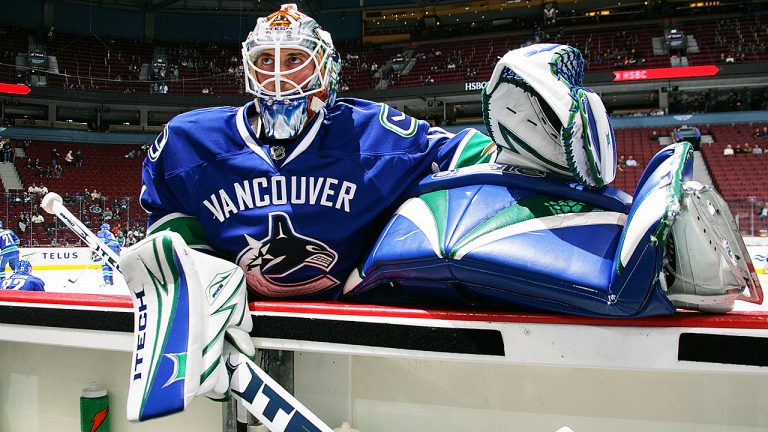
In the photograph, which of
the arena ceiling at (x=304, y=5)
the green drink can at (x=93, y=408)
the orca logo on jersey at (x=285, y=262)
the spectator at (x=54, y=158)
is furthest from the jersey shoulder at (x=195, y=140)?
the arena ceiling at (x=304, y=5)

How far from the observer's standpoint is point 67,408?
1.75 meters

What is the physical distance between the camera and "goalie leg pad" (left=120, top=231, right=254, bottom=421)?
1.13m

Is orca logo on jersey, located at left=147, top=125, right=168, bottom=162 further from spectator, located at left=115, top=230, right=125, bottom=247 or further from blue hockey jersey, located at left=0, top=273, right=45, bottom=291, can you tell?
spectator, located at left=115, top=230, right=125, bottom=247

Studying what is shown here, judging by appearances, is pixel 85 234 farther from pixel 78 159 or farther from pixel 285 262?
pixel 78 159

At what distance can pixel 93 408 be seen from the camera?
5.36ft

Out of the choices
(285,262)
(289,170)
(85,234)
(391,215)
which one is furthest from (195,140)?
(85,234)

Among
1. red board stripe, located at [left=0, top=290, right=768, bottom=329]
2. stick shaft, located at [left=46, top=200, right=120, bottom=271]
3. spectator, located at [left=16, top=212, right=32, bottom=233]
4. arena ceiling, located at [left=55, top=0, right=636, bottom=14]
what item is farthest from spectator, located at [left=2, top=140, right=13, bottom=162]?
red board stripe, located at [left=0, top=290, right=768, bottom=329]

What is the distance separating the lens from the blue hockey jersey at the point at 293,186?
57.9 inches

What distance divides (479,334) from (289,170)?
24.5 inches

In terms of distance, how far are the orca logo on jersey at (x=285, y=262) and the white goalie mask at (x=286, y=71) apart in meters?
0.24

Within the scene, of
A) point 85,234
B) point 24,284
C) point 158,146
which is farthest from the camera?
point 85,234

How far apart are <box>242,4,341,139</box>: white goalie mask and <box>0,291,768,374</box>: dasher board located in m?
0.47

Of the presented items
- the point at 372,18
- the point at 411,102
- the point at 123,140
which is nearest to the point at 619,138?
the point at 411,102

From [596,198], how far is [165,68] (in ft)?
73.2
